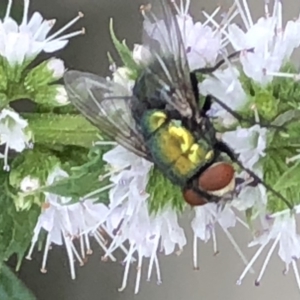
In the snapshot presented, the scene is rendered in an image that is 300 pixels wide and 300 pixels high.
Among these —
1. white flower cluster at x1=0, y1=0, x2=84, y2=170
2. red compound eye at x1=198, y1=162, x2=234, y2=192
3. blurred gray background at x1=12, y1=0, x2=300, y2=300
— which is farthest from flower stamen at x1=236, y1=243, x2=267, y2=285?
white flower cluster at x1=0, y1=0, x2=84, y2=170

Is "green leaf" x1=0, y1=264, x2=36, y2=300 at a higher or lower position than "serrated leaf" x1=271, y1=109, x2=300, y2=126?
lower

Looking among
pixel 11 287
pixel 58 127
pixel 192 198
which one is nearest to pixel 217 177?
pixel 192 198

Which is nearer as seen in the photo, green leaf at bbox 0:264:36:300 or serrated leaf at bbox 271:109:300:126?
serrated leaf at bbox 271:109:300:126

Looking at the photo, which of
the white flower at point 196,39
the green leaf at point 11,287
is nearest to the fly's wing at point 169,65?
the white flower at point 196,39

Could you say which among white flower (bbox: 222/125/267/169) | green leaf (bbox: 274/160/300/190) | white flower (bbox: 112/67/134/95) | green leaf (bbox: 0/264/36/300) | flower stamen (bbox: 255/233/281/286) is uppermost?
white flower (bbox: 112/67/134/95)

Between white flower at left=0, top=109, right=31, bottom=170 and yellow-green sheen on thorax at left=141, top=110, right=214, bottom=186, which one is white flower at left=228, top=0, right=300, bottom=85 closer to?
yellow-green sheen on thorax at left=141, top=110, right=214, bottom=186
